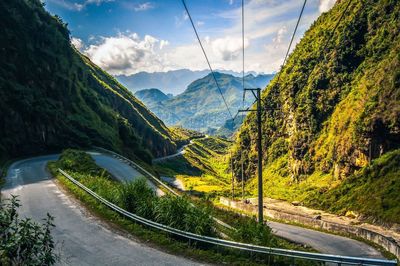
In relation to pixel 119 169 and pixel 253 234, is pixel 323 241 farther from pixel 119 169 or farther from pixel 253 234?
pixel 119 169

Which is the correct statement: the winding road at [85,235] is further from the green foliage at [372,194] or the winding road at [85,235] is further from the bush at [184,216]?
the green foliage at [372,194]

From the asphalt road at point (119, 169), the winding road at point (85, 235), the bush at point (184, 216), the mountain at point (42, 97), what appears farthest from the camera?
the mountain at point (42, 97)

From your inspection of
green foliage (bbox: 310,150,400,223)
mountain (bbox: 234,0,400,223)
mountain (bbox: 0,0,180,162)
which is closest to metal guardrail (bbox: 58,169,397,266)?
mountain (bbox: 0,0,180,162)

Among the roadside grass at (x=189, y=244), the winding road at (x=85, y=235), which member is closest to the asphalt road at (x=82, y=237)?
the winding road at (x=85, y=235)

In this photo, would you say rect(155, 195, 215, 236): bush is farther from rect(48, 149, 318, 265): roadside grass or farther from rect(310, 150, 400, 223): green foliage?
rect(310, 150, 400, 223): green foliage

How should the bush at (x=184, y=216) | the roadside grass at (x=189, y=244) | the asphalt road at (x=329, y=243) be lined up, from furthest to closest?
the asphalt road at (x=329, y=243) < the bush at (x=184, y=216) < the roadside grass at (x=189, y=244)

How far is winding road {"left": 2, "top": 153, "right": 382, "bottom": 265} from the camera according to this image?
14.1 meters

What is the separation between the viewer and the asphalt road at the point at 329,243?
3303 centimetres

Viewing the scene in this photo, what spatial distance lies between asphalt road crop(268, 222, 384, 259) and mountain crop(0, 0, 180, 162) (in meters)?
42.1

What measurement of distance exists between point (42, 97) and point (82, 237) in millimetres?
59186

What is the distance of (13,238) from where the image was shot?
A: 25.3 ft

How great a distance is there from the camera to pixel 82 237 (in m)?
16.9

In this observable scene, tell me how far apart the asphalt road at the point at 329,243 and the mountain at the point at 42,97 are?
138 feet

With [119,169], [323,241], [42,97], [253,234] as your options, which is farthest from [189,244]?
[42,97]
